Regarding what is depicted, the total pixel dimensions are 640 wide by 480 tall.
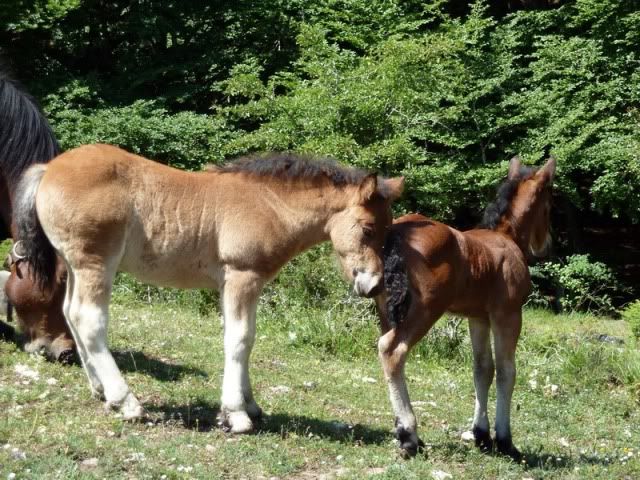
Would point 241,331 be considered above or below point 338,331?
above

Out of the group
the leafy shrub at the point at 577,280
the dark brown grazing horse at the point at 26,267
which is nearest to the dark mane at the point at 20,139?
the dark brown grazing horse at the point at 26,267

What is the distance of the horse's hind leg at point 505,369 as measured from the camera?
751cm

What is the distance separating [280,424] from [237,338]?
910 mm

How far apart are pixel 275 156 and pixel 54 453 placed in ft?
9.99

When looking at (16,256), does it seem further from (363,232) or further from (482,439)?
(482,439)

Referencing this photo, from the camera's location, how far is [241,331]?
7289mm

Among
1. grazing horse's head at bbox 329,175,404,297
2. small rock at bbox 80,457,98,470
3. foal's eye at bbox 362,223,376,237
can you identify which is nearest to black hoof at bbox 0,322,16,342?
small rock at bbox 80,457,98,470

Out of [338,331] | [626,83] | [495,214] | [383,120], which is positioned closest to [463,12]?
[626,83]

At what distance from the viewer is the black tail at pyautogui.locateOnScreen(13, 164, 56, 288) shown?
24.2 feet

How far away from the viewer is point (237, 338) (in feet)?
23.9

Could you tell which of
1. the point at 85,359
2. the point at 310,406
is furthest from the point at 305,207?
the point at 85,359

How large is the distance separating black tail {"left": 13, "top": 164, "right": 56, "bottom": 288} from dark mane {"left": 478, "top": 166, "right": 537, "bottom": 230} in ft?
12.4

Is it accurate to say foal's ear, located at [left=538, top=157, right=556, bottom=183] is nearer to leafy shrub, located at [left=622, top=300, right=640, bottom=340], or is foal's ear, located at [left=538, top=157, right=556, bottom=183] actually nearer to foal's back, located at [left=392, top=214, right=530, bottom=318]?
foal's back, located at [left=392, top=214, right=530, bottom=318]

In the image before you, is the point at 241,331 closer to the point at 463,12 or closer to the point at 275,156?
the point at 275,156
